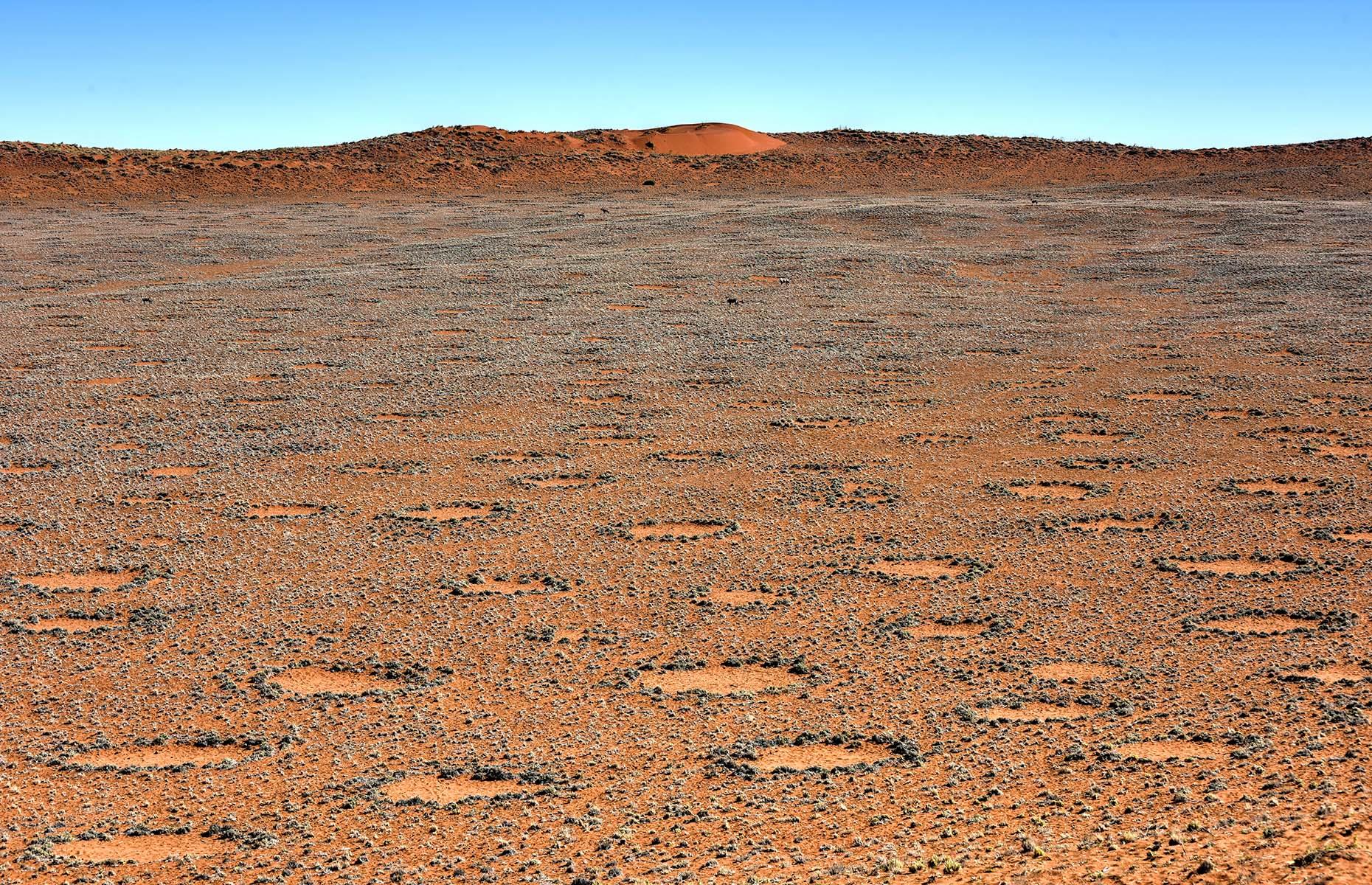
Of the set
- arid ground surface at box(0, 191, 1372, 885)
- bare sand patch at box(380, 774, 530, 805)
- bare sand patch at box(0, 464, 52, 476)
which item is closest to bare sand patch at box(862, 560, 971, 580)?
arid ground surface at box(0, 191, 1372, 885)

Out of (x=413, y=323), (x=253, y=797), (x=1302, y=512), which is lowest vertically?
(x=253, y=797)

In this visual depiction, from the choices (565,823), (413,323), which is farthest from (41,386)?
(565,823)

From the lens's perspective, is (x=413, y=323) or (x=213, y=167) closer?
(x=413, y=323)

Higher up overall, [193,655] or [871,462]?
[871,462]

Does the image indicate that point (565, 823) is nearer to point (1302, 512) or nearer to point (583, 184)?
point (1302, 512)

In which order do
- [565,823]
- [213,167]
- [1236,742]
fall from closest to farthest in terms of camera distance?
1. [565,823]
2. [1236,742]
3. [213,167]

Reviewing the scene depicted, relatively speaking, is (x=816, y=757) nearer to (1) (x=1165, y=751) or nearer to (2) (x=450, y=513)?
(1) (x=1165, y=751)

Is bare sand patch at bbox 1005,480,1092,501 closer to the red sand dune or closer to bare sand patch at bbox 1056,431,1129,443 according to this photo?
bare sand patch at bbox 1056,431,1129,443
